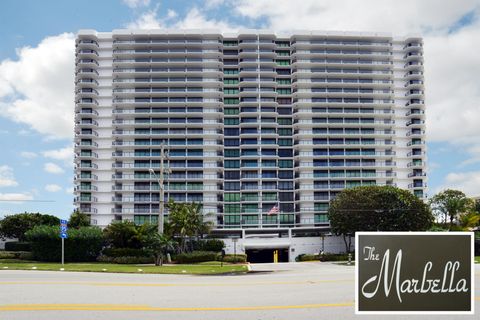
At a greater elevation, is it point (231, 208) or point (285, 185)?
point (285, 185)

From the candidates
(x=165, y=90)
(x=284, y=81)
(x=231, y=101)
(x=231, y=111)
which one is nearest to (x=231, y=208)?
(x=231, y=111)

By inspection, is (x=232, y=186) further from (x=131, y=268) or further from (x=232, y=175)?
(x=131, y=268)

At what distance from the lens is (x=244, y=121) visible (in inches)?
4134

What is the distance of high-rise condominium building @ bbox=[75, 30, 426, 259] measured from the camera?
100 metres

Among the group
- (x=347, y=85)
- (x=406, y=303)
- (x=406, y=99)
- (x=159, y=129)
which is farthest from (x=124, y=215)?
(x=406, y=303)

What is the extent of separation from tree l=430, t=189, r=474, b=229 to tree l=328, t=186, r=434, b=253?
1794 cm

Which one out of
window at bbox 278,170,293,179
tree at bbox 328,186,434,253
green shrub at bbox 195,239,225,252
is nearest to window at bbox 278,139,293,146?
window at bbox 278,170,293,179

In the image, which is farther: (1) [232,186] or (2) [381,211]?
(1) [232,186]

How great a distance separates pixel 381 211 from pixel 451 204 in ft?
82.9

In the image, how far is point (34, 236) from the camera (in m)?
54.7

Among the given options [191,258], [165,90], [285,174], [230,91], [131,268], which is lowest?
[191,258]

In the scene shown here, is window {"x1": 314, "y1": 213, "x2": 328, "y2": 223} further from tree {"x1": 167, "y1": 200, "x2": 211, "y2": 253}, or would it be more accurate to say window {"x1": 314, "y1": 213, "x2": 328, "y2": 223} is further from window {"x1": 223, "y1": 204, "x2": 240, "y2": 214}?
tree {"x1": 167, "y1": 200, "x2": 211, "y2": 253}

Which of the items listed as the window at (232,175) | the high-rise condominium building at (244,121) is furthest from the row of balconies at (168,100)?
the window at (232,175)

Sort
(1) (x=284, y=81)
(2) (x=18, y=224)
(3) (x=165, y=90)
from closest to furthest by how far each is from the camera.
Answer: (2) (x=18, y=224) → (3) (x=165, y=90) → (1) (x=284, y=81)
